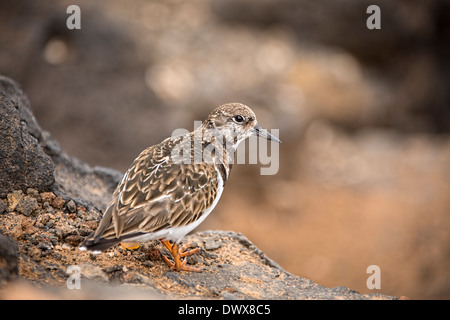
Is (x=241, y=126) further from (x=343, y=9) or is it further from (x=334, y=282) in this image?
(x=343, y=9)

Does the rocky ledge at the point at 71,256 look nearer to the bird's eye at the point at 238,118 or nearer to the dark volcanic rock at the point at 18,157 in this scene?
the dark volcanic rock at the point at 18,157

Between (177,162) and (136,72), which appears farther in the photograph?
(136,72)

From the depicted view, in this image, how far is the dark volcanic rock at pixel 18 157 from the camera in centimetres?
638

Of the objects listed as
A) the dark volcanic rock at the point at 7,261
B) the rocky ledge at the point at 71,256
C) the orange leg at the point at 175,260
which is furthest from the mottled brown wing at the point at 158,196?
the dark volcanic rock at the point at 7,261

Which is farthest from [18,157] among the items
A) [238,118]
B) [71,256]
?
[238,118]

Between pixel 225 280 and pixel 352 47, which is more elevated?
pixel 352 47

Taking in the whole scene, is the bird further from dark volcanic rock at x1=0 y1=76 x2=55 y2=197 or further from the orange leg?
dark volcanic rock at x1=0 y1=76 x2=55 y2=197

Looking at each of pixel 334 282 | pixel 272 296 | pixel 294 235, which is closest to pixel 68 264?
pixel 272 296

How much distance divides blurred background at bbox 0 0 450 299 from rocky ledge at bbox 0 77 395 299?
7.86m

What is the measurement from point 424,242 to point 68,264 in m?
11.8

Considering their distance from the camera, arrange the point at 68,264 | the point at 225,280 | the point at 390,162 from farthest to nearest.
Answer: the point at 390,162, the point at 225,280, the point at 68,264

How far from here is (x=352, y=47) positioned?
22.4m

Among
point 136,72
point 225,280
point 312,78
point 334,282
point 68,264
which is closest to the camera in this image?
point 68,264

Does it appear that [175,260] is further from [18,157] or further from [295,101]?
[295,101]
